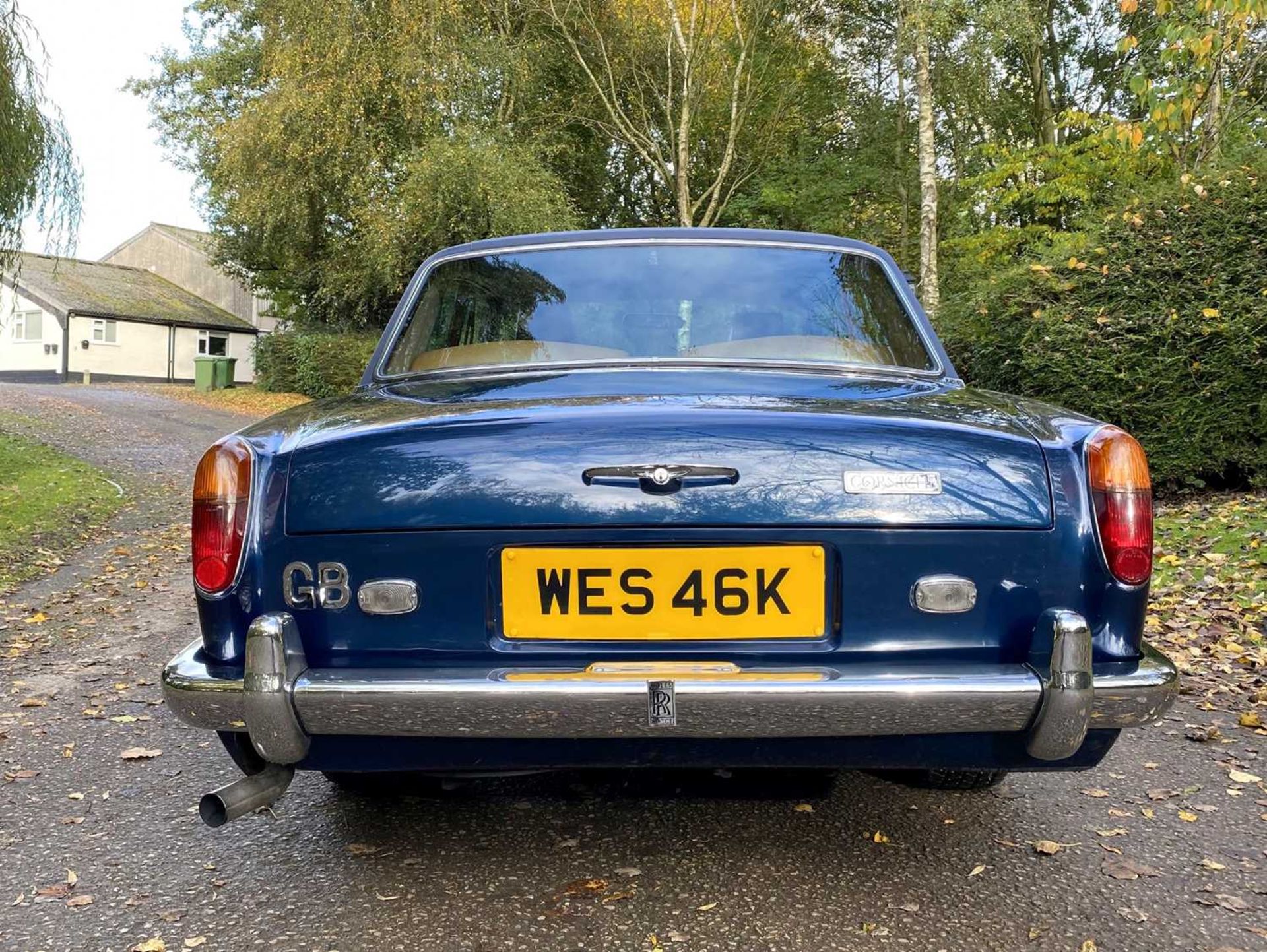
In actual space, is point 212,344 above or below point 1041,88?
below

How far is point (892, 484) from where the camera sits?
2117mm

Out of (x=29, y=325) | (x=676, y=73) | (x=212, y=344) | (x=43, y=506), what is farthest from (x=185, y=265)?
(x=43, y=506)

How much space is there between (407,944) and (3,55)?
10295mm

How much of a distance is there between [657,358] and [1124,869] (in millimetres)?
1806

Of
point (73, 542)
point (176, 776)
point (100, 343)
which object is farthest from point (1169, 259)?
point (100, 343)

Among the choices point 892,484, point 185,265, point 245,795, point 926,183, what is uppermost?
point 185,265

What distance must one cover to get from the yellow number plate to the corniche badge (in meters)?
0.15

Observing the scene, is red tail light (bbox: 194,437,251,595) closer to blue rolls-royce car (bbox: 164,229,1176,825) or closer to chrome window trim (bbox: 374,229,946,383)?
blue rolls-royce car (bbox: 164,229,1176,825)

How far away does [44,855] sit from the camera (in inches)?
108

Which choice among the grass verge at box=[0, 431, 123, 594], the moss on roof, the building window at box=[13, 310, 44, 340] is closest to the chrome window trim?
the grass verge at box=[0, 431, 123, 594]

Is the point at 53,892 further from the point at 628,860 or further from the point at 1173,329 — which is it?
the point at 1173,329

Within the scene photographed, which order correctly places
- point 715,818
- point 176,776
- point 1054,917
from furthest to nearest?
point 176,776, point 715,818, point 1054,917

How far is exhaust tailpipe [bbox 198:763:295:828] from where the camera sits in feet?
6.87

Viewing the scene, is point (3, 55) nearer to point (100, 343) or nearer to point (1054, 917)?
point (1054, 917)
